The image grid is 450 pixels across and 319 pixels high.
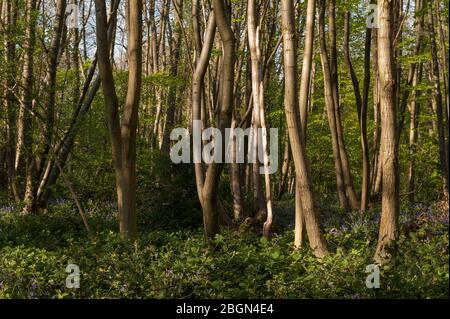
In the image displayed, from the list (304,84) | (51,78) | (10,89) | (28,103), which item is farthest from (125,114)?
(28,103)

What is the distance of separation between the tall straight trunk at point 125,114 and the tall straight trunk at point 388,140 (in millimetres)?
3192

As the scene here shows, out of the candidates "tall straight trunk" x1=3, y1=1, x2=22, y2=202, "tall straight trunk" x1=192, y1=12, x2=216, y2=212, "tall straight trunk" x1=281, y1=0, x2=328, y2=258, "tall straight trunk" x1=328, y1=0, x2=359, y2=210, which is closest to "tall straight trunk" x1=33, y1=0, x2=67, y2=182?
"tall straight trunk" x1=3, y1=1, x2=22, y2=202

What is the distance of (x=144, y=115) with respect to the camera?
834 inches

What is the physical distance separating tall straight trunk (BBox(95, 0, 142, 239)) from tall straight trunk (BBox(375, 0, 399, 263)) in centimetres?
319

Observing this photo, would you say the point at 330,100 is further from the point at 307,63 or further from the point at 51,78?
the point at 51,78

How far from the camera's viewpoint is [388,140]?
5.71m

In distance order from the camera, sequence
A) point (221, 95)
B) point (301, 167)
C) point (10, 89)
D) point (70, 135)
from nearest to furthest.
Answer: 1. point (301, 167)
2. point (221, 95)
3. point (10, 89)
4. point (70, 135)

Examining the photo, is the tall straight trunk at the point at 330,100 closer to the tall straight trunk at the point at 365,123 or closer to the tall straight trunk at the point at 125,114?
the tall straight trunk at the point at 365,123

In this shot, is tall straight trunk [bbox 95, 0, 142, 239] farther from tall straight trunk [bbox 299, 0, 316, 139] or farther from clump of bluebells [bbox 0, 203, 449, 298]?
tall straight trunk [bbox 299, 0, 316, 139]

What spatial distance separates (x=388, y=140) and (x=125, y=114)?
3.38 metres

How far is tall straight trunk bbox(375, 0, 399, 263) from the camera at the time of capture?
5711 millimetres

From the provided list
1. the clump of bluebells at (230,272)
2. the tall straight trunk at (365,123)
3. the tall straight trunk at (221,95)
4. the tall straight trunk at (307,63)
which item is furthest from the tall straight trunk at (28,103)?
the tall straight trunk at (365,123)

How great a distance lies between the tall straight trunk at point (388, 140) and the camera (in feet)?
18.7
